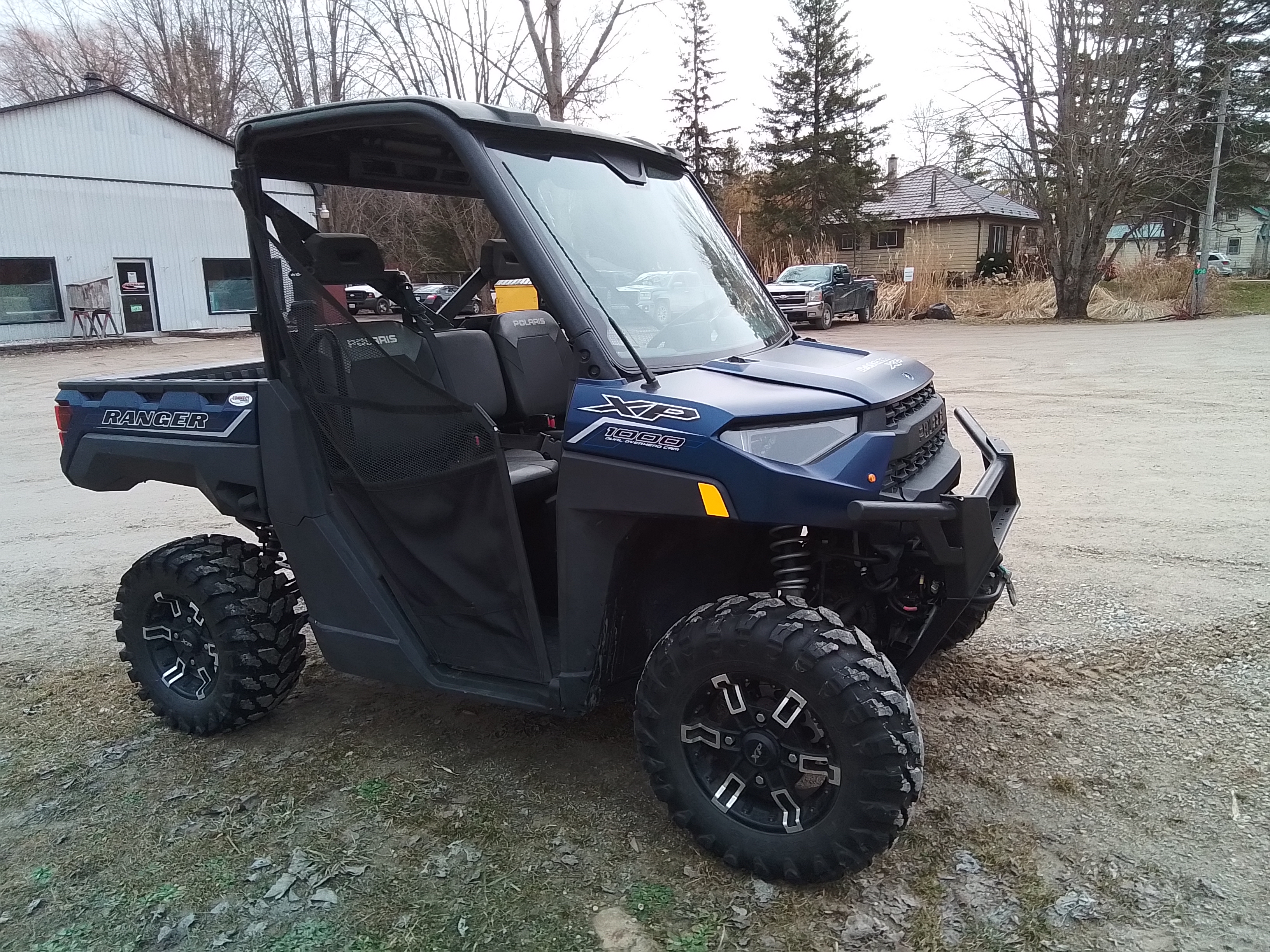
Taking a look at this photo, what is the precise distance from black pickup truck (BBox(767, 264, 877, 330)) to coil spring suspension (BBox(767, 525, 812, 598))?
64.2ft

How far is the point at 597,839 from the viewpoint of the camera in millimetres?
2949

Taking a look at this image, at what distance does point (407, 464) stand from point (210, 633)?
4.03 feet

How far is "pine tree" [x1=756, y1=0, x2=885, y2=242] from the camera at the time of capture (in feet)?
127

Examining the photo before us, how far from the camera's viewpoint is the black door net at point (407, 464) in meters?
3.01

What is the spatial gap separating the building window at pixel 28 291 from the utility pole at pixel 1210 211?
95.2 ft

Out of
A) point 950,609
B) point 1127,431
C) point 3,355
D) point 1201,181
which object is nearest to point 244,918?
point 950,609

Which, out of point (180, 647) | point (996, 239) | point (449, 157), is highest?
point (996, 239)

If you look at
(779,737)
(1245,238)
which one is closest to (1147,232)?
(1245,238)

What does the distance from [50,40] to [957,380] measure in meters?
41.2

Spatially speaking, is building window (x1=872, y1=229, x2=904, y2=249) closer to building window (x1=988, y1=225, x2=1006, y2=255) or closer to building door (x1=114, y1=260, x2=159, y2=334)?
building window (x1=988, y1=225, x2=1006, y2=255)

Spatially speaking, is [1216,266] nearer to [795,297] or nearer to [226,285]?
[795,297]

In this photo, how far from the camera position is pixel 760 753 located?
8.80 feet

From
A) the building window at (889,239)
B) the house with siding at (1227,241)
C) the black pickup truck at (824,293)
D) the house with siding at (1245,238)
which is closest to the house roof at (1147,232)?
the house with siding at (1227,241)

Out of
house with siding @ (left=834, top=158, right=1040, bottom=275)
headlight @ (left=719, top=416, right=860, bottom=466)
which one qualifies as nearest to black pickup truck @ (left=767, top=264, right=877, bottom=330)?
house with siding @ (left=834, top=158, right=1040, bottom=275)
